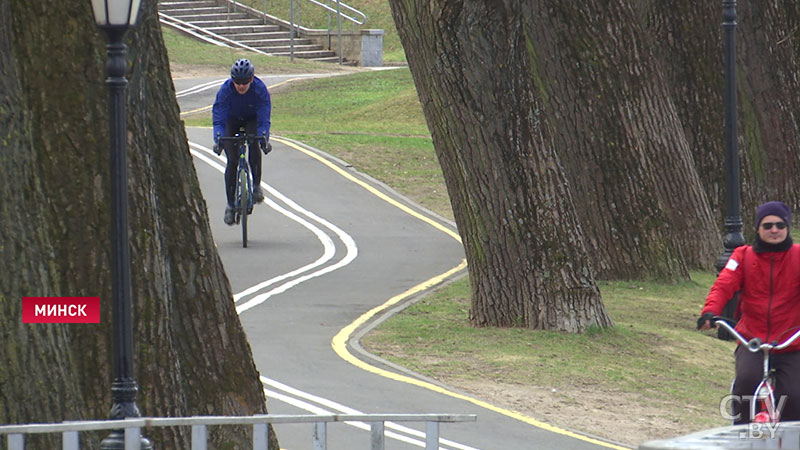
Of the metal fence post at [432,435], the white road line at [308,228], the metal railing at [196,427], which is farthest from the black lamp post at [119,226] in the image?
the white road line at [308,228]

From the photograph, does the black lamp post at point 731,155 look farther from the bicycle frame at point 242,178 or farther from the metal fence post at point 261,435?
the metal fence post at point 261,435

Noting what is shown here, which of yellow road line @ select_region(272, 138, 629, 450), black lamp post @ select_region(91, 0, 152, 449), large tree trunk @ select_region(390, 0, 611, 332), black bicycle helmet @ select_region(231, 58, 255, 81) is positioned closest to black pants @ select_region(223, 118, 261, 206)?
black bicycle helmet @ select_region(231, 58, 255, 81)

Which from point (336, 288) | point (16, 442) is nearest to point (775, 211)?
point (16, 442)

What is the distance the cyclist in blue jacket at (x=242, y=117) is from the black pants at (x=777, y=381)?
9783 mm

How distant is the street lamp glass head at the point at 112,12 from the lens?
7.39 m

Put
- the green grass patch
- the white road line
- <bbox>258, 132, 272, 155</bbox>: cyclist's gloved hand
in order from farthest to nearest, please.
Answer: <bbox>258, 132, 272, 155</bbox>: cyclist's gloved hand < the white road line < the green grass patch

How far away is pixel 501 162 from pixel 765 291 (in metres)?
6.28

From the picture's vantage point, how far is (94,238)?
25.0 ft

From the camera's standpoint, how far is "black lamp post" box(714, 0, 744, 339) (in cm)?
1528

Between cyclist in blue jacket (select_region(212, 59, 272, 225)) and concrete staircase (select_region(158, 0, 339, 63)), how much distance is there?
3128 cm

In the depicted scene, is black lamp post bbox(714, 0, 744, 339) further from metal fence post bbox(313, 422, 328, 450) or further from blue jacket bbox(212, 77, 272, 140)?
metal fence post bbox(313, 422, 328, 450)

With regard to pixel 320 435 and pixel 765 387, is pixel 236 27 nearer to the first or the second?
pixel 765 387

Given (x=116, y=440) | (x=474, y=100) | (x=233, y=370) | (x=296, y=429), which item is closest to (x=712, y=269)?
(x=474, y=100)

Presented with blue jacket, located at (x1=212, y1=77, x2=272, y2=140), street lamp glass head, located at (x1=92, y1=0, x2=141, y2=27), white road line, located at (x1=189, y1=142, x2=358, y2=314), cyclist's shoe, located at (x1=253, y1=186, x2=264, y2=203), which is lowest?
white road line, located at (x1=189, y1=142, x2=358, y2=314)
